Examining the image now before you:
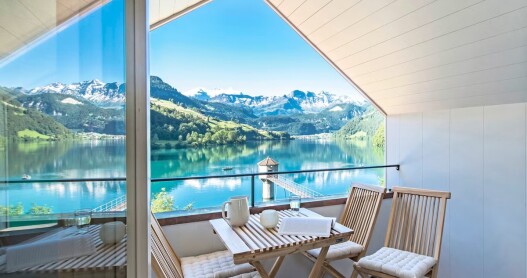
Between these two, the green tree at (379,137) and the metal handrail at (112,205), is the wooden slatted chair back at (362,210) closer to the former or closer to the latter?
the green tree at (379,137)

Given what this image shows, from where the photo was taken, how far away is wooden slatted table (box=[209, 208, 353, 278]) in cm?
140

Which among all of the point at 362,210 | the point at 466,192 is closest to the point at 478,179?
the point at 466,192

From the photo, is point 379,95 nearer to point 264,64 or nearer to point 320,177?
point 320,177

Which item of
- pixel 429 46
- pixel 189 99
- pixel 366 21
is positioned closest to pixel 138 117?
pixel 366 21

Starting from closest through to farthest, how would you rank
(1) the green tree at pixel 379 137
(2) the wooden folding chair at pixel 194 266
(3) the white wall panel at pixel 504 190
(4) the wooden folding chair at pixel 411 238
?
(2) the wooden folding chair at pixel 194 266 → (4) the wooden folding chair at pixel 411 238 → (3) the white wall panel at pixel 504 190 → (1) the green tree at pixel 379 137

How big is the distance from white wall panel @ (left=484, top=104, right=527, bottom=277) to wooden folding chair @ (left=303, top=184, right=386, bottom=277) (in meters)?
1.07

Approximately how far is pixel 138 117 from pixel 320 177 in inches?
120

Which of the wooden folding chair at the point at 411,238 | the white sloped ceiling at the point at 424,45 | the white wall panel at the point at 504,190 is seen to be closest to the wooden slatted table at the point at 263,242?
the wooden folding chair at the point at 411,238

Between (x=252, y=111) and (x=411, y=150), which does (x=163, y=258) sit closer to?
(x=411, y=150)

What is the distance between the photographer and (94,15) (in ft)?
2.67

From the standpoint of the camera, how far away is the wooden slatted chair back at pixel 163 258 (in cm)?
140

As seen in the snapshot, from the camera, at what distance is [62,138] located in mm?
711

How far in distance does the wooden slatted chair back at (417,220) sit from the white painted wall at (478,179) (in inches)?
26.5

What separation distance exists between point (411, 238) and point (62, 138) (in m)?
2.59
